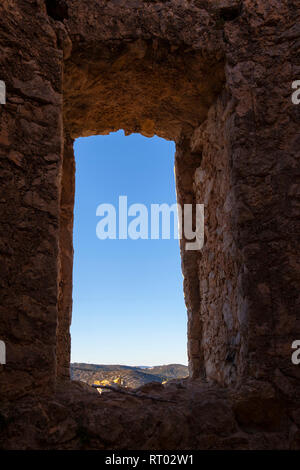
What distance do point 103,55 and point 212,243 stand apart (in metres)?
1.51

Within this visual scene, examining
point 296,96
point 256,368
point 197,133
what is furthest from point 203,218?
point 256,368

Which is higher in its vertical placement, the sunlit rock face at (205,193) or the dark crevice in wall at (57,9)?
the dark crevice in wall at (57,9)

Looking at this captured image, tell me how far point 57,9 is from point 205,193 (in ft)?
5.37

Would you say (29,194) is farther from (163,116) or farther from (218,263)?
(163,116)

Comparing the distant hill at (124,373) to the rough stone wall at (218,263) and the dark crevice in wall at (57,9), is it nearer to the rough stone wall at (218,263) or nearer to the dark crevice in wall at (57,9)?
the rough stone wall at (218,263)

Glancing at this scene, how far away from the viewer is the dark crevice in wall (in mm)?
2469

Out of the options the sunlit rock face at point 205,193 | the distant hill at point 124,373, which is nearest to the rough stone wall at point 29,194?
the sunlit rock face at point 205,193

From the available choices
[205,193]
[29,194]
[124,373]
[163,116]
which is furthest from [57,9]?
[124,373]

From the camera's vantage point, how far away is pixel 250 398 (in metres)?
2.12

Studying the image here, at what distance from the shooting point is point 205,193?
3074 mm

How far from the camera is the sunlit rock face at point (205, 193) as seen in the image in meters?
2.02

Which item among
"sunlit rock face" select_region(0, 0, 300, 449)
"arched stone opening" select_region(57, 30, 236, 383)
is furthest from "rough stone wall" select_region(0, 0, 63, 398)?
"arched stone opening" select_region(57, 30, 236, 383)

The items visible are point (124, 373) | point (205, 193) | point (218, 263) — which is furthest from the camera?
point (124, 373)

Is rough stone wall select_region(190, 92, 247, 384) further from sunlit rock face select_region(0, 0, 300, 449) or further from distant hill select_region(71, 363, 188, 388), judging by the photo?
distant hill select_region(71, 363, 188, 388)
